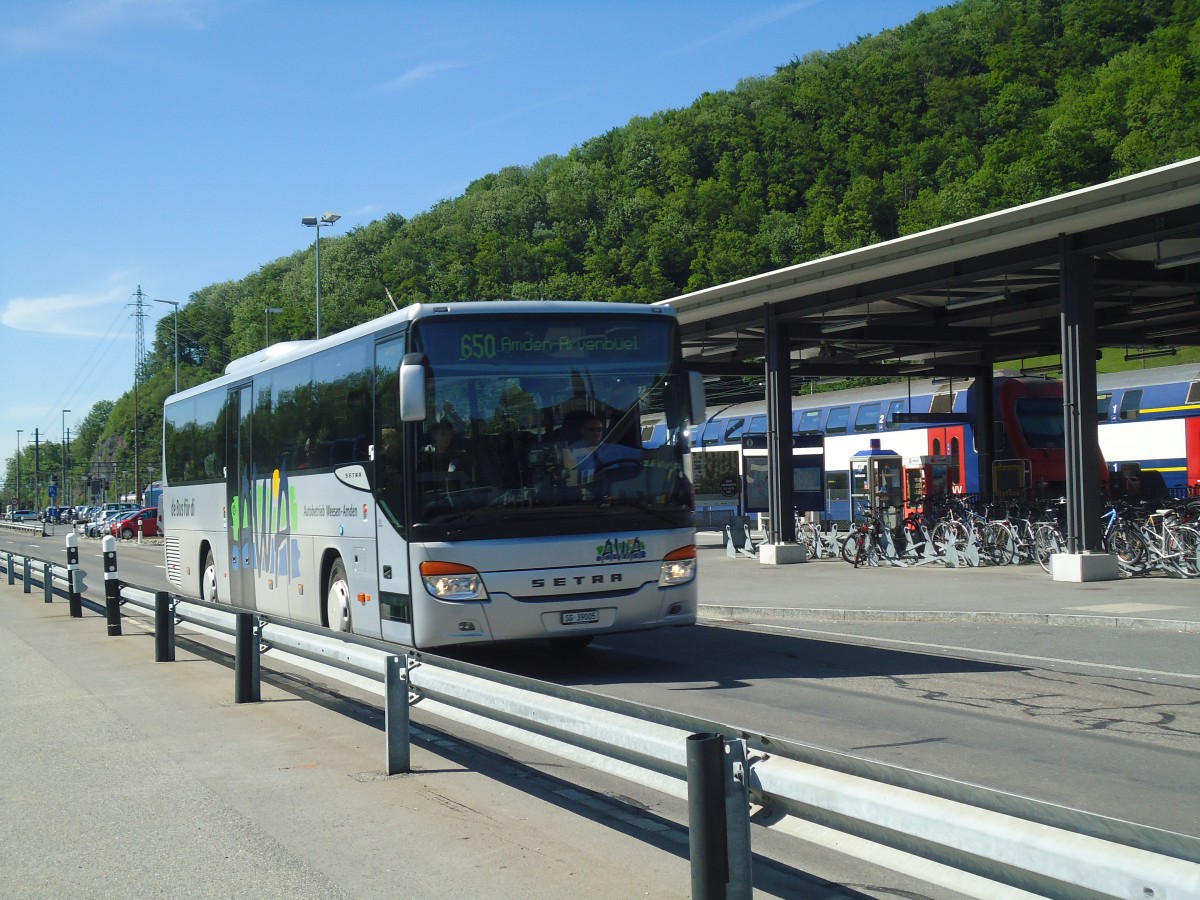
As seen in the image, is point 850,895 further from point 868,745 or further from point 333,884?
point 868,745

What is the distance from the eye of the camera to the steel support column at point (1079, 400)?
19297mm

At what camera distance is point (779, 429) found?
26125 millimetres

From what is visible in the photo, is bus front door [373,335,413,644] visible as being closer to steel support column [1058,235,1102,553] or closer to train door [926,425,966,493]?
steel support column [1058,235,1102,553]

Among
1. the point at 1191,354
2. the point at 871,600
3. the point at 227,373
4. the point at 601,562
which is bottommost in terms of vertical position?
the point at 871,600

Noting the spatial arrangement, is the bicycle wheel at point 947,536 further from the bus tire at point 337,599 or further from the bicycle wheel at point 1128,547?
the bus tire at point 337,599

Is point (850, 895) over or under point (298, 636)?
under

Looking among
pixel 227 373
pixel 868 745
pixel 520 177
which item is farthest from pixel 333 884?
pixel 520 177

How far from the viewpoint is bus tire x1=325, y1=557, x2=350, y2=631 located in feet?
39.6

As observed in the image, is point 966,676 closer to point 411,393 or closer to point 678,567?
point 678,567

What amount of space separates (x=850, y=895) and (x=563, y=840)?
4.95ft

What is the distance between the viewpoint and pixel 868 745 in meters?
7.86

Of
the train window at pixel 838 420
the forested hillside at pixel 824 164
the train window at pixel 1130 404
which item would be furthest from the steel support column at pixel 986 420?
the forested hillside at pixel 824 164

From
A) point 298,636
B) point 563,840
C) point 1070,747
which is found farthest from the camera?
point 298,636

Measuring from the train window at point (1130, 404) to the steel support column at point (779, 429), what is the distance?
12266 mm
